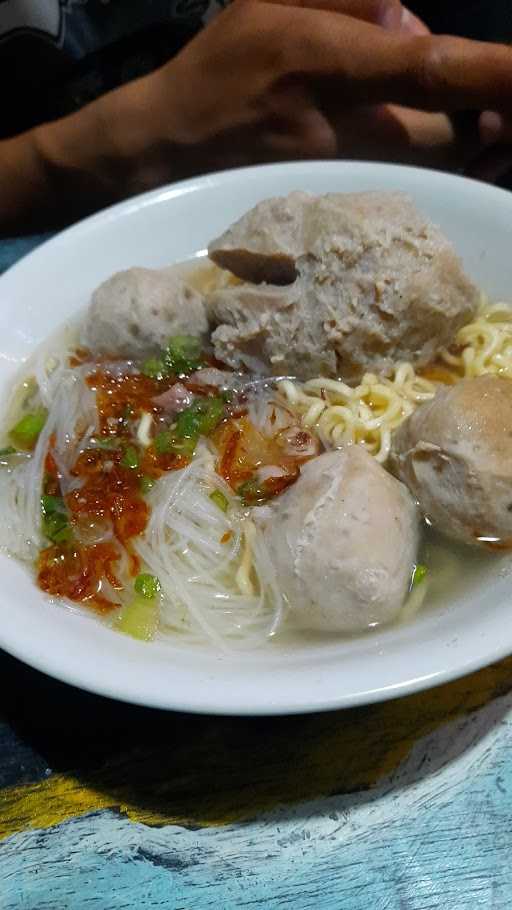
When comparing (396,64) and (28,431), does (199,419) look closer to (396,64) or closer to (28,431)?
(28,431)

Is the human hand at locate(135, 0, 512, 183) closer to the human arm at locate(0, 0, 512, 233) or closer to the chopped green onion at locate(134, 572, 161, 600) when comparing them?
the human arm at locate(0, 0, 512, 233)

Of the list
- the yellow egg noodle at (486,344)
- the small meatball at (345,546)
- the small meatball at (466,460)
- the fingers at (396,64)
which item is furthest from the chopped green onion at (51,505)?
the fingers at (396,64)

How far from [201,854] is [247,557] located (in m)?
0.74

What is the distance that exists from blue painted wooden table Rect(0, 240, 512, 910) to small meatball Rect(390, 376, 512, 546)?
13.9 inches

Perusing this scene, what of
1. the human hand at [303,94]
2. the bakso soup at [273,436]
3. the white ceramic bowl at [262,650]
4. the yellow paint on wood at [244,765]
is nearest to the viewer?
the white ceramic bowl at [262,650]

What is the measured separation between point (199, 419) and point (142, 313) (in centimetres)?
38

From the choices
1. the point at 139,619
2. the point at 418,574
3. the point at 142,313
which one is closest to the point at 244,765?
the point at 139,619

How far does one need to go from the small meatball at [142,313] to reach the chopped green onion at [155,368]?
30 mm

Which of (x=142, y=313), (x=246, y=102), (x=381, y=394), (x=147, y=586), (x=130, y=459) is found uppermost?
(x=246, y=102)

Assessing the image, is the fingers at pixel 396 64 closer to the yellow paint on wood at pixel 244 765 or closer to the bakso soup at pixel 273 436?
the bakso soup at pixel 273 436

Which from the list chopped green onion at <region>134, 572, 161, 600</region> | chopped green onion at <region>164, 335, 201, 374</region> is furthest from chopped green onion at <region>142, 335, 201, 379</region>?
chopped green onion at <region>134, 572, 161, 600</region>

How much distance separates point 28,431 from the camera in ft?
7.32

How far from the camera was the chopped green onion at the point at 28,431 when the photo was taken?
223 centimetres

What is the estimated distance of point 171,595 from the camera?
1.88m
